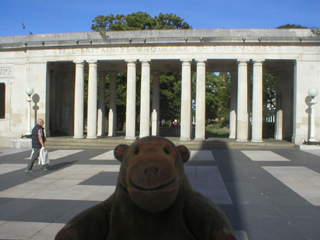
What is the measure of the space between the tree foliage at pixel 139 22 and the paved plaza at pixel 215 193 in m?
26.9

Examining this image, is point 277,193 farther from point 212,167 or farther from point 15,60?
point 15,60

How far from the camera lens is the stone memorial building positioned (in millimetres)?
20062

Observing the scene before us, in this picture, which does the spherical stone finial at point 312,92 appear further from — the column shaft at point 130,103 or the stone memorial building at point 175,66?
the column shaft at point 130,103

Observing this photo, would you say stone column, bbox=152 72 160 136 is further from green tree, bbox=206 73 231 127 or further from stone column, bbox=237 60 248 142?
green tree, bbox=206 73 231 127

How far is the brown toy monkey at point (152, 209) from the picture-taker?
8.21ft

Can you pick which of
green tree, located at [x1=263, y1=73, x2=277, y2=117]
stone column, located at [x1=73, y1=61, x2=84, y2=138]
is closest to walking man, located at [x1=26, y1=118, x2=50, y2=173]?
stone column, located at [x1=73, y1=61, x2=84, y2=138]

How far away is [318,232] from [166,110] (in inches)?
1220

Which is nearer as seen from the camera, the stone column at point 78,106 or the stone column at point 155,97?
the stone column at point 78,106

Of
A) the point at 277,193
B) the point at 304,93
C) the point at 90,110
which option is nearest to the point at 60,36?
the point at 90,110

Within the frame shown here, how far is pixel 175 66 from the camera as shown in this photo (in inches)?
981

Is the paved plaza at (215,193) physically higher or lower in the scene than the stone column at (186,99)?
lower

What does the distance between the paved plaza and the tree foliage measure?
26.9 metres

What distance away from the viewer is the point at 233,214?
6.21 m

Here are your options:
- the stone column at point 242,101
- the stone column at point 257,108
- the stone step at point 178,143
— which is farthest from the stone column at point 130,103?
the stone column at point 257,108
